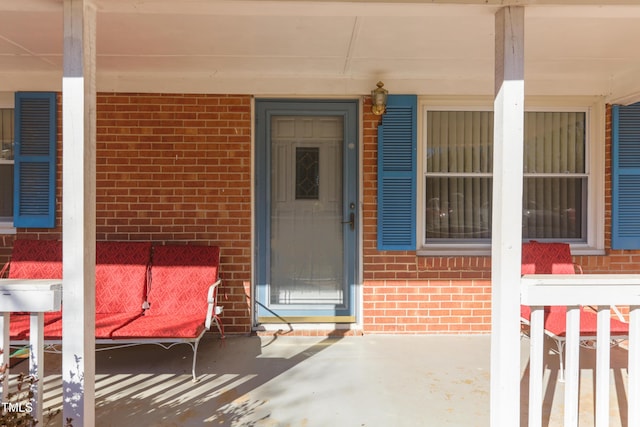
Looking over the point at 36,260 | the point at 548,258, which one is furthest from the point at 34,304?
the point at 548,258

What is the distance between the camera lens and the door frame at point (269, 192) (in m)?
4.69

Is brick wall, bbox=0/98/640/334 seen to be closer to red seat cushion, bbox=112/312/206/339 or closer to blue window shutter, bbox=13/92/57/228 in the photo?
blue window shutter, bbox=13/92/57/228

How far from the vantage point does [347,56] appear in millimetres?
4008

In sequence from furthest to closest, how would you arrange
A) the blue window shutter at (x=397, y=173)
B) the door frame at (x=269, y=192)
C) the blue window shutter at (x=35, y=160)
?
the door frame at (x=269, y=192) → the blue window shutter at (x=397, y=173) → the blue window shutter at (x=35, y=160)

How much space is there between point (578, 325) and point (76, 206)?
8.76 ft

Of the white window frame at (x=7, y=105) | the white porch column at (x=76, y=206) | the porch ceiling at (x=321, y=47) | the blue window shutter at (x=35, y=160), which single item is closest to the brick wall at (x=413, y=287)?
the porch ceiling at (x=321, y=47)

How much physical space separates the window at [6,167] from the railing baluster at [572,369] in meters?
4.96

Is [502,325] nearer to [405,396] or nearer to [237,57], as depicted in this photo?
[405,396]

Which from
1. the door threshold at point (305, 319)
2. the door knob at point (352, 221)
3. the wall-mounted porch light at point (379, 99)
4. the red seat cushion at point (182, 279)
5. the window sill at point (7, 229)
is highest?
the wall-mounted porch light at point (379, 99)

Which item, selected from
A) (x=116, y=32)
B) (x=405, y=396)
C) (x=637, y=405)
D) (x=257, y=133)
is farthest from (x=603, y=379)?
(x=116, y=32)

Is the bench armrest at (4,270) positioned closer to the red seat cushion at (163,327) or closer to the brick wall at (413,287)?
the red seat cushion at (163,327)

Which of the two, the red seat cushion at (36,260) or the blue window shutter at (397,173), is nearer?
the red seat cushion at (36,260)

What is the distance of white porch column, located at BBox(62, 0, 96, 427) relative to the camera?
7.68 feet

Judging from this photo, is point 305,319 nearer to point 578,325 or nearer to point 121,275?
point 121,275
